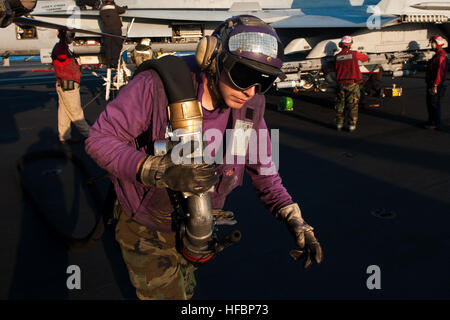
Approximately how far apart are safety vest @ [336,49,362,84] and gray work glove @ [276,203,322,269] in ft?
20.6

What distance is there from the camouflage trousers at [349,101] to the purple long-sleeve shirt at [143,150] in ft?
19.2

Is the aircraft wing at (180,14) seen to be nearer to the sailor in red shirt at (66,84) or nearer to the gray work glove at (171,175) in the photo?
the sailor in red shirt at (66,84)

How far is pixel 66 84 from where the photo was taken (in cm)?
664

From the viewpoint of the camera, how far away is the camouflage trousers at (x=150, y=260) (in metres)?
1.86

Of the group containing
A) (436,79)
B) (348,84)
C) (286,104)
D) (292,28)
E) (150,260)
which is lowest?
(286,104)

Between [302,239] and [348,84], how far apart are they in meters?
6.44

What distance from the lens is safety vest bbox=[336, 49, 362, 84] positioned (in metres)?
7.36

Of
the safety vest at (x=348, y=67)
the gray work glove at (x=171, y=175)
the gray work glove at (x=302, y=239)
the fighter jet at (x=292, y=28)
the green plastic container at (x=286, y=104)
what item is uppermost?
the fighter jet at (x=292, y=28)

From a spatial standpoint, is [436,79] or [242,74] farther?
[436,79]

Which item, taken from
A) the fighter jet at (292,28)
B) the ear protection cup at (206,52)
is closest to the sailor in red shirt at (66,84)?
the fighter jet at (292,28)

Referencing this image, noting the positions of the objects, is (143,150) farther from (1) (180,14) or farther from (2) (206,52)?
(1) (180,14)

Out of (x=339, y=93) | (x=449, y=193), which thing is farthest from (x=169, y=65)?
(x=339, y=93)

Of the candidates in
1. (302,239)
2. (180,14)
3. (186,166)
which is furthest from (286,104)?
(186,166)
